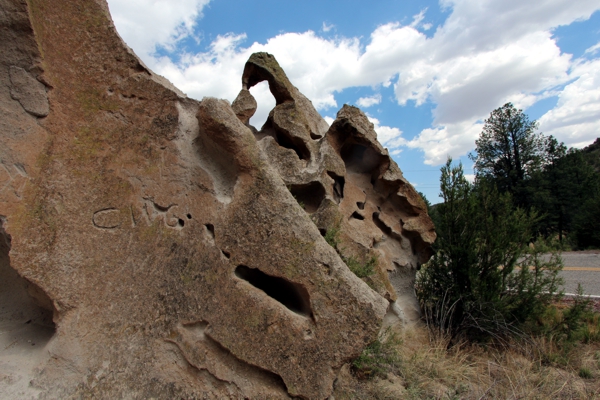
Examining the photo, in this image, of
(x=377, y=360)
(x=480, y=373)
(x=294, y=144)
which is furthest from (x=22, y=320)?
(x=480, y=373)

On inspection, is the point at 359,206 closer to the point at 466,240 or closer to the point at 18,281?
the point at 466,240

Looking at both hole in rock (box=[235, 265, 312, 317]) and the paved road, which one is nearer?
hole in rock (box=[235, 265, 312, 317])

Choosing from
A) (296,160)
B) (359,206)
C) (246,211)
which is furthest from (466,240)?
(246,211)

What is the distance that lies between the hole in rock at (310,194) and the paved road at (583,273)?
5.31m

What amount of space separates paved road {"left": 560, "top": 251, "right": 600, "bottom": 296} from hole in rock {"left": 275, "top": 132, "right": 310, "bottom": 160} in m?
5.63

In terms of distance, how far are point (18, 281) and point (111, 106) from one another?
5.48ft

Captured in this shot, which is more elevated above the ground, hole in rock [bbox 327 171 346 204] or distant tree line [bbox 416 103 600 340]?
hole in rock [bbox 327 171 346 204]

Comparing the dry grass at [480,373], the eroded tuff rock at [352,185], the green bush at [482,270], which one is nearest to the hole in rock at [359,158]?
the eroded tuff rock at [352,185]

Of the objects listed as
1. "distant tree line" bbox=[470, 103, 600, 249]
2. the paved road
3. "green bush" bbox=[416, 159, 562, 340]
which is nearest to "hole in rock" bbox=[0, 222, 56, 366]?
"green bush" bbox=[416, 159, 562, 340]

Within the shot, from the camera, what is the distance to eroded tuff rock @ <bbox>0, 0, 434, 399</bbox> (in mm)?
2621

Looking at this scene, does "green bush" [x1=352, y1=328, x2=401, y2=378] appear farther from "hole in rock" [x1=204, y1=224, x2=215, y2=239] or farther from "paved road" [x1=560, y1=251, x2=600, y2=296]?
"paved road" [x1=560, y1=251, x2=600, y2=296]

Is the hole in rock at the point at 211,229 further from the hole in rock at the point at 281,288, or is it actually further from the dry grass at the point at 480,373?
the dry grass at the point at 480,373

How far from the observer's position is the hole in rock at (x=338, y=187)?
5320 millimetres

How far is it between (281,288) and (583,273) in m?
10.4
